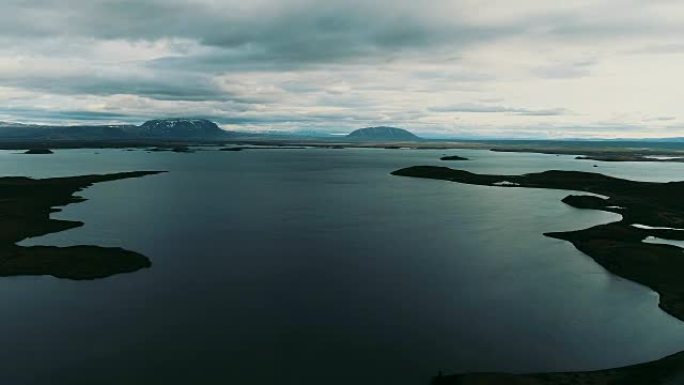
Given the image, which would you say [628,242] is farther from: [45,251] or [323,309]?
[45,251]

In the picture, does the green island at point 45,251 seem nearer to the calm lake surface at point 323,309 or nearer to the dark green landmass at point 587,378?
the calm lake surface at point 323,309

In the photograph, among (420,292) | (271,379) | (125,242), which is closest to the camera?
(271,379)

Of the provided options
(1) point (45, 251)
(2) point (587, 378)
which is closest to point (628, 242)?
(2) point (587, 378)

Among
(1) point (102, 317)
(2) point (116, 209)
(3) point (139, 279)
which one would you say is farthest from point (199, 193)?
(1) point (102, 317)

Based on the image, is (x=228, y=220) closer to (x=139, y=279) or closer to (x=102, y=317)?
(x=139, y=279)

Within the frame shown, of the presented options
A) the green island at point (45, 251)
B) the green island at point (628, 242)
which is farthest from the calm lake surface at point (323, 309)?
the green island at point (45, 251)
